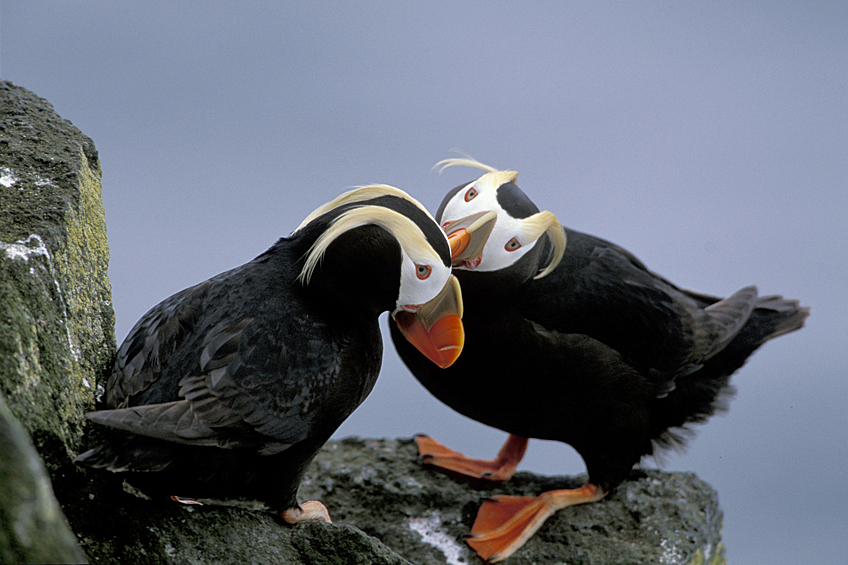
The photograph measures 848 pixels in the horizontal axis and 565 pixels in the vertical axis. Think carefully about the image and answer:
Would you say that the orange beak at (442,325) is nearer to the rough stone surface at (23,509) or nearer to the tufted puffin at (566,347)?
the tufted puffin at (566,347)

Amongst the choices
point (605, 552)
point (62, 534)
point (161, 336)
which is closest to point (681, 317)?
point (605, 552)

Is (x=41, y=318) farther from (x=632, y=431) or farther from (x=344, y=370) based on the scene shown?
(x=632, y=431)

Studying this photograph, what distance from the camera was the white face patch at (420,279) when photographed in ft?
6.86

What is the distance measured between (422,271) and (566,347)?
89cm

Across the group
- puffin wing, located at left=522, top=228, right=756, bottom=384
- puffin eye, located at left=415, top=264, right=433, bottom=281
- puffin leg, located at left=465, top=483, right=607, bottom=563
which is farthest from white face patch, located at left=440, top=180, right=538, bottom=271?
puffin leg, located at left=465, top=483, right=607, bottom=563

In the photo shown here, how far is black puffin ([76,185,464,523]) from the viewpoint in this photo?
197cm

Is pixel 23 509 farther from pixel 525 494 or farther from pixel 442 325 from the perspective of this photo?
pixel 525 494

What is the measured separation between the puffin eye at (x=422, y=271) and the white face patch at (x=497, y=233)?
1.77 feet

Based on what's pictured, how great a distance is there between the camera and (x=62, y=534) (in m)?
1.23

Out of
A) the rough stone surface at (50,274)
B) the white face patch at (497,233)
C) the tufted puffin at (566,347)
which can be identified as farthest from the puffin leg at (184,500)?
the white face patch at (497,233)

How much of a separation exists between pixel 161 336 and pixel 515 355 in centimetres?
121

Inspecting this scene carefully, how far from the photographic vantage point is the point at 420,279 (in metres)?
2.12

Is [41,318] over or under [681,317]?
under

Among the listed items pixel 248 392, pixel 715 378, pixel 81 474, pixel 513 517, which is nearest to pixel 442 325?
pixel 248 392
